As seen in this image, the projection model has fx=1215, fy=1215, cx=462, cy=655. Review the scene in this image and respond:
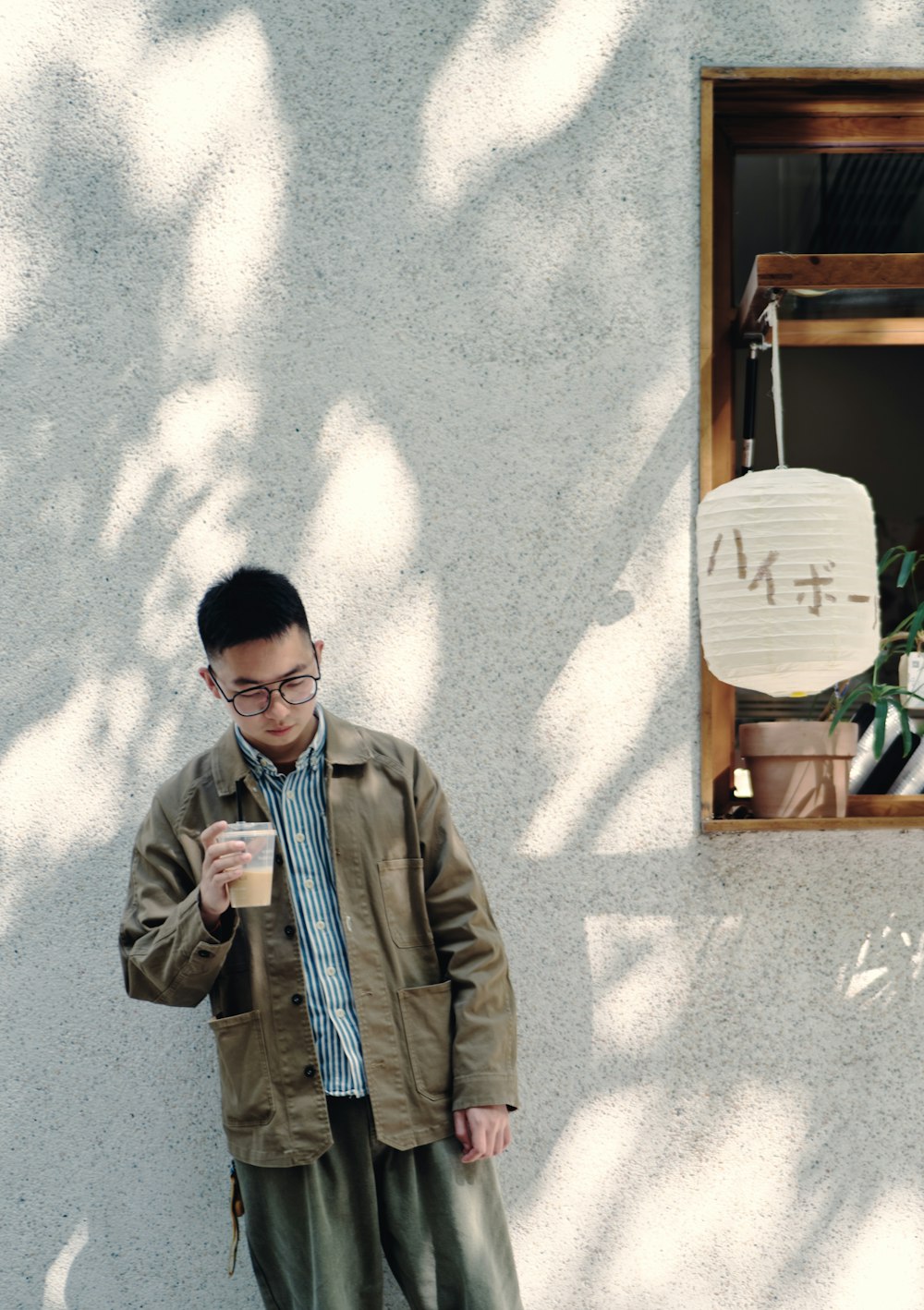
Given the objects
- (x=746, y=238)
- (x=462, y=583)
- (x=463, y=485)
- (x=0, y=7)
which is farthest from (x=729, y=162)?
(x=0, y=7)

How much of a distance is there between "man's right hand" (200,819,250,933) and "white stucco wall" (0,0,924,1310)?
2.70ft

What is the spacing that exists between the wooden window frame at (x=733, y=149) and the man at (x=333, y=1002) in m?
0.85

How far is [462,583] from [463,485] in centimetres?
23

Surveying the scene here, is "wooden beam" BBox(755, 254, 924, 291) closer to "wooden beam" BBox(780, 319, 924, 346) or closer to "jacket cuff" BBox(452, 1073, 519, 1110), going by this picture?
"wooden beam" BBox(780, 319, 924, 346)

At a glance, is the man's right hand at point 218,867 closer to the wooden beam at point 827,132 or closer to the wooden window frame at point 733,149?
the wooden window frame at point 733,149

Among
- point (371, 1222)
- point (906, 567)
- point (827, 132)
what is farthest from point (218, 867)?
point (827, 132)

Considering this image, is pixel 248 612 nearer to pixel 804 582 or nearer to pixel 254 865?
pixel 254 865

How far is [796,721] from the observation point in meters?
2.83

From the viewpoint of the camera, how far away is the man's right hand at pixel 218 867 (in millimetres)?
2031

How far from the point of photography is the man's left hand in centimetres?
228

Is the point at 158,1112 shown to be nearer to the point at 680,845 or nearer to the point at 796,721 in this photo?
the point at 680,845


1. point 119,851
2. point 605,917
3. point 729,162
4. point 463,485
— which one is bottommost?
point 605,917

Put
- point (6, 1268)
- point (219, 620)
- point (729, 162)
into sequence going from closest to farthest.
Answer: point (219, 620)
point (6, 1268)
point (729, 162)

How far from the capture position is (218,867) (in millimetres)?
2041
